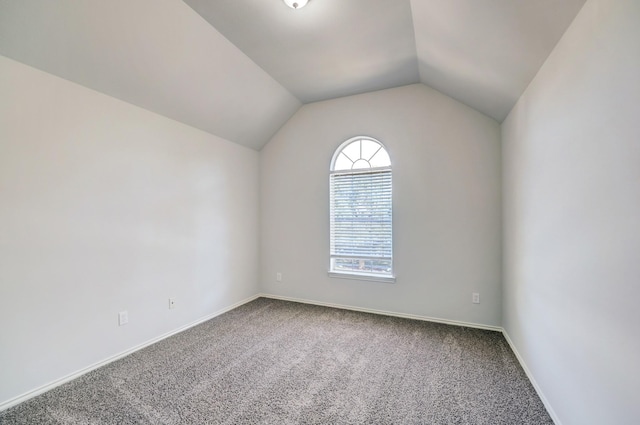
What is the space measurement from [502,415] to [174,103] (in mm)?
3830

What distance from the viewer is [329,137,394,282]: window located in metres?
3.65

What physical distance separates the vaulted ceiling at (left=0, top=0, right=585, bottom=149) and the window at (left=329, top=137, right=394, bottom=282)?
3.09ft

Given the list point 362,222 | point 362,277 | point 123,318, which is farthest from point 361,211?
point 123,318

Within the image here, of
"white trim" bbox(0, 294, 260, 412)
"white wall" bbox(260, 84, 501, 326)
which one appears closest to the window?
"white wall" bbox(260, 84, 501, 326)

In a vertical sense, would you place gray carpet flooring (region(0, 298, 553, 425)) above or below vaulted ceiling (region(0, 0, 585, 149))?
below

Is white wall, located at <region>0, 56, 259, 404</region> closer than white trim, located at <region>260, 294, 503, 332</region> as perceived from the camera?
Yes

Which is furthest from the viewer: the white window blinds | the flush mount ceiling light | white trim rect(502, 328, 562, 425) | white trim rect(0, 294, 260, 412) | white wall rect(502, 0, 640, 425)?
the white window blinds

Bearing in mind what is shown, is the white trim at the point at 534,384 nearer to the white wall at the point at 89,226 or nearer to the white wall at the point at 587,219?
the white wall at the point at 587,219

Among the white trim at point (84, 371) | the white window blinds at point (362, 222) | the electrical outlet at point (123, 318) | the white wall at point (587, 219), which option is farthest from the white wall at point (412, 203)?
the electrical outlet at point (123, 318)

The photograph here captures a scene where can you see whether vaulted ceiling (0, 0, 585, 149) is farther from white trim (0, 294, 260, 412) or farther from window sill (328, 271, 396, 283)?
white trim (0, 294, 260, 412)

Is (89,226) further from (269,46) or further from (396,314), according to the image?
(396,314)

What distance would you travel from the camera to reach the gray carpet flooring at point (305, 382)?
5.84ft

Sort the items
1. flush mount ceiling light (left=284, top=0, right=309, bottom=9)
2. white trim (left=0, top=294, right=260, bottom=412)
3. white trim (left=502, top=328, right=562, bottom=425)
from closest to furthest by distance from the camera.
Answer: white trim (left=502, top=328, right=562, bottom=425)
white trim (left=0, top=294, right=260, bottom=412)
flush mount ceiling light (left=284, top=0, right=309, bottom=9)

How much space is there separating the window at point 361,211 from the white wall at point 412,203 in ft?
0.38
